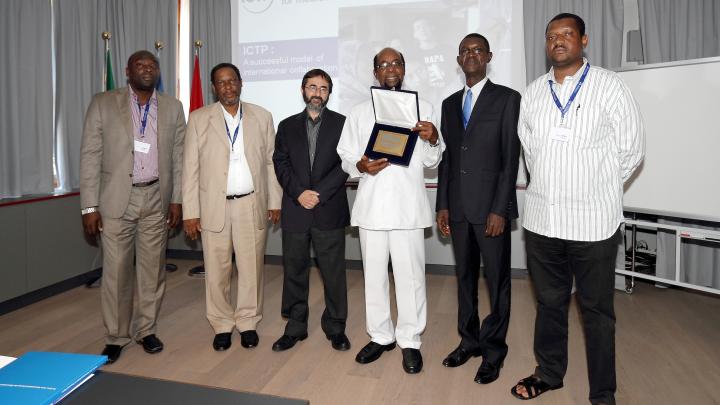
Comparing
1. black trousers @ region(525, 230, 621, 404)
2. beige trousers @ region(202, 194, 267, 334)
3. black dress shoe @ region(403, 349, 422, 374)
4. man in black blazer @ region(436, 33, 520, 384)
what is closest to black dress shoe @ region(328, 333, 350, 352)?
black dress shoe @ region(403, 349, 422, 374)

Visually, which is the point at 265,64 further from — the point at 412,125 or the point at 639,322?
the point at 639,322

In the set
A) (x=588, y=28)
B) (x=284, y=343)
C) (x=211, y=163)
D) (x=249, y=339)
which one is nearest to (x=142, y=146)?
(x=211, y=163)

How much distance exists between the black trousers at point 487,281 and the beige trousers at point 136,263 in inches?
71.5

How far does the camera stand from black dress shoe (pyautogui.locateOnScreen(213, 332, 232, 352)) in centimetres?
303

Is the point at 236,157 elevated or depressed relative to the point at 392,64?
depressed

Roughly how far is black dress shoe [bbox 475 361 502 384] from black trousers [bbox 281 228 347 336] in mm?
899

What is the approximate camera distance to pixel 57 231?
4.26 meters

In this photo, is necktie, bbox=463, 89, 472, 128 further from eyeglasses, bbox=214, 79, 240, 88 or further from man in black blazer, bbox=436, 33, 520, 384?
eyeglasses, bbox=214, 79, 240, 88

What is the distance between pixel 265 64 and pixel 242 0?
0.76 m

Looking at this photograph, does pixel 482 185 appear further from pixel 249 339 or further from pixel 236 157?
pixel 249 339

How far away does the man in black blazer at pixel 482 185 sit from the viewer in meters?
2.47

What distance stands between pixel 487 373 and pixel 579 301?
2.13 ft


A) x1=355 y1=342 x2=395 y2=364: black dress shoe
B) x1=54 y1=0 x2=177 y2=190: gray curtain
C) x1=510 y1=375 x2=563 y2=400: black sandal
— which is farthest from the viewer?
x1=54 y1=0 x2=177 y2=190: gray curtain

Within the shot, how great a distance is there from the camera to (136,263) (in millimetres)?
2992
